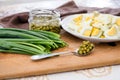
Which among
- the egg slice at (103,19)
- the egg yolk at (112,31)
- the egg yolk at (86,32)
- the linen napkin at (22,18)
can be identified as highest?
the egg slice at (103,19)

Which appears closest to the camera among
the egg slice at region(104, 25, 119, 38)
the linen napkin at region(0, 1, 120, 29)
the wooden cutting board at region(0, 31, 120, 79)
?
the wooden cutting board at region(0, 31, 120, 79)

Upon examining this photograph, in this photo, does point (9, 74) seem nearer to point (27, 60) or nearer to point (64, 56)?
point (27, 60)

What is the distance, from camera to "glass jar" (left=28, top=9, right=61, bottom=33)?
39.8 inches

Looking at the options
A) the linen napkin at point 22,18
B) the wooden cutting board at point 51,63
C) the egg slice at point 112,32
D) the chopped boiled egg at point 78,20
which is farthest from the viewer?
the linen napkin at point 22,18

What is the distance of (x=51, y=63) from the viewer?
81 cm

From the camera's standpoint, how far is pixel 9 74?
0.75 m

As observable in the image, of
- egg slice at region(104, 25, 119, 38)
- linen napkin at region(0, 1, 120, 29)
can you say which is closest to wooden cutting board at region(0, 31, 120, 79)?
egg slice at region(104, 25, 119, 38)

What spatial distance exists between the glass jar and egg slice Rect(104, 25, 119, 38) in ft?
0.68

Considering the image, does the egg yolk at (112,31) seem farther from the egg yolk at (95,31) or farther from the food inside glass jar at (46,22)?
the food inside glass jar at (46,22)

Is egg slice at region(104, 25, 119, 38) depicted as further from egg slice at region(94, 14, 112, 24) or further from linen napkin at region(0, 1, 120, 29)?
linen napkin at region(0, 1, 120, 29)

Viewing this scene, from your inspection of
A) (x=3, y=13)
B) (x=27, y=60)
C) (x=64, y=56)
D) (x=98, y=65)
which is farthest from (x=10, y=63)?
(x=3, y=13)

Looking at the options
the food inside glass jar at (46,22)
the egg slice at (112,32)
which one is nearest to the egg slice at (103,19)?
the egg slice at (112,32)

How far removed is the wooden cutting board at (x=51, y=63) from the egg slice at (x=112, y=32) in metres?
0.06

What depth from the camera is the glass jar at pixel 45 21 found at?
1010 mm
